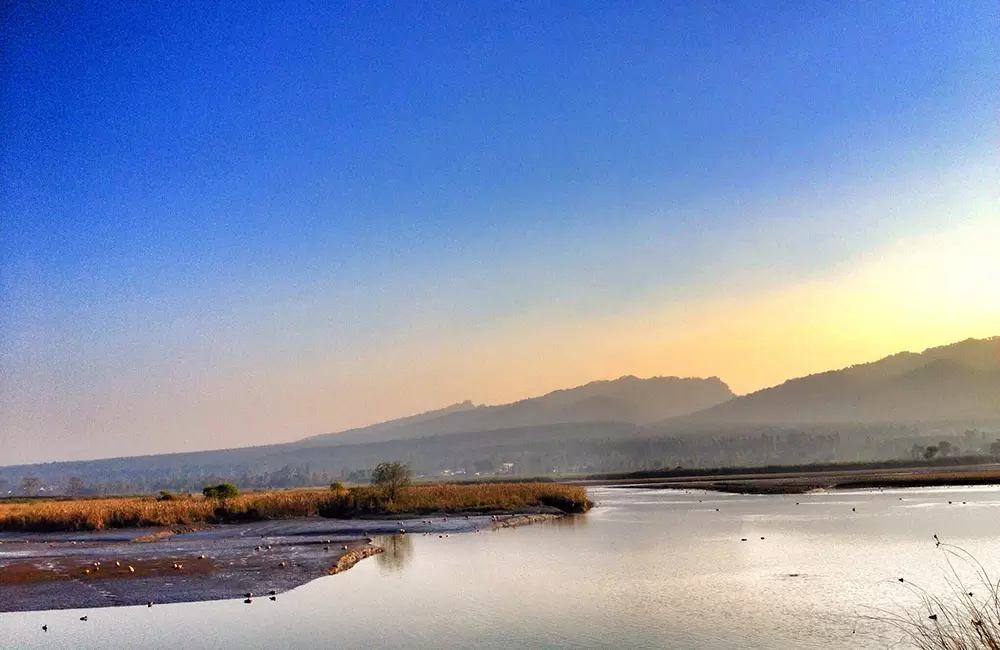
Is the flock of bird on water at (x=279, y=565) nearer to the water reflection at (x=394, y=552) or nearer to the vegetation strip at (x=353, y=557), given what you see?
the vegetation strip at (x=353, y=557)

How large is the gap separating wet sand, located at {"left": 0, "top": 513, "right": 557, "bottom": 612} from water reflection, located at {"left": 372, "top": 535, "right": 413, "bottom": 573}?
0.60m

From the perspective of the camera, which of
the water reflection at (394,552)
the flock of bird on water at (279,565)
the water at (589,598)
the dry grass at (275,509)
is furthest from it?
the dry grass at (275,509)

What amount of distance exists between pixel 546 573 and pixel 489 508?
27882mm

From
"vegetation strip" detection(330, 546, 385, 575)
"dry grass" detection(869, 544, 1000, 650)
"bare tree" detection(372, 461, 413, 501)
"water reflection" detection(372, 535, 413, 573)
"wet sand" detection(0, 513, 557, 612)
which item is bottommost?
"dry grass" detection(869, 544, 1000, 650)

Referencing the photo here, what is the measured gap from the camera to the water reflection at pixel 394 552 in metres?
29.8

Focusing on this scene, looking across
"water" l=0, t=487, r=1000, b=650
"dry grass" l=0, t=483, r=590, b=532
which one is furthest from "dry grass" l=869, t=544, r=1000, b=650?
"dry grass" l=0, t=483, r=590, b=532

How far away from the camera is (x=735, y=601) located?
20.5m

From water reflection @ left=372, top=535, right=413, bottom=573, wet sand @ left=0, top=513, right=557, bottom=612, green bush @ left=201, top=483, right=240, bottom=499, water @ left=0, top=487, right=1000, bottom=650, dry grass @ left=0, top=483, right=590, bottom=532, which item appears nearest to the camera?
water @ left=0, top=487, right=1000, bottom=650

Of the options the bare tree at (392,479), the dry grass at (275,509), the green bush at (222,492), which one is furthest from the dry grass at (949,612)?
the green bush at (222,492)

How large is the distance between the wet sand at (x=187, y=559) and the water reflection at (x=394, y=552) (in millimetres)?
604

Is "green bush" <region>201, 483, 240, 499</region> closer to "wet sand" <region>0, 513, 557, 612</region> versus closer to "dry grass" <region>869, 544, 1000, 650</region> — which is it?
"wet sand" <region>0, 513, 557, 612</region>

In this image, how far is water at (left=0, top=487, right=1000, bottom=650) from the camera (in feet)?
58.3

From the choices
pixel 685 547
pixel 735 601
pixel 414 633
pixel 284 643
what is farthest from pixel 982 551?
pixel 284 643

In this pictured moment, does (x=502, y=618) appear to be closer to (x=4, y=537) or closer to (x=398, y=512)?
(x=398, y=512)
